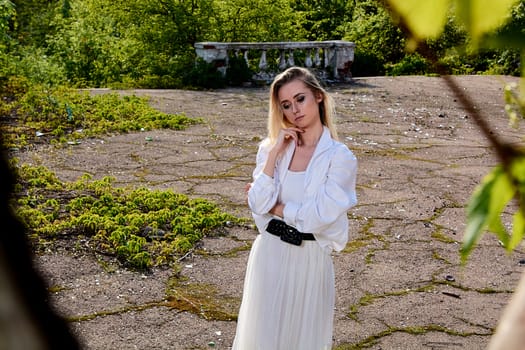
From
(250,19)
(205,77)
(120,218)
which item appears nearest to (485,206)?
(120,218)

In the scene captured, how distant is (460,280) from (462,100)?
5.10m

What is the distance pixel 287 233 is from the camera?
361cm

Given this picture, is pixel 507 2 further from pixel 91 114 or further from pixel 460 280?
pixel 91 114

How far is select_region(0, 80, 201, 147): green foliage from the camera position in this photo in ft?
28.7

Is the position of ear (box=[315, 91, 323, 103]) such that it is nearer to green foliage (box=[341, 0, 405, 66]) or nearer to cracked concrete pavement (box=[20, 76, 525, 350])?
cracked concrete pavement (box=[20, 76, 525, 350])

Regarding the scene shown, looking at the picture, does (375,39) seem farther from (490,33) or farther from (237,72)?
(490,33)

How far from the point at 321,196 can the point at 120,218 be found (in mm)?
2728

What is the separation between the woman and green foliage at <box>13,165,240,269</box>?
1.82 m

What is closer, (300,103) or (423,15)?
(423,15)

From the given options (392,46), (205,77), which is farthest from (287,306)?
(392,46)

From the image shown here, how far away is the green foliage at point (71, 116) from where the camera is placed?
344 inches

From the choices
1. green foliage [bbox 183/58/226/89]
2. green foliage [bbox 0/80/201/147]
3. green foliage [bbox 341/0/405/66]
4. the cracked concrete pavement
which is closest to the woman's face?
the cracked concrete pavement

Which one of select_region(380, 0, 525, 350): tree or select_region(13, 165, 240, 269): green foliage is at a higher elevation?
select_region(380, 0, 525, 350): tree

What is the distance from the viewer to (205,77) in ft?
41.2
